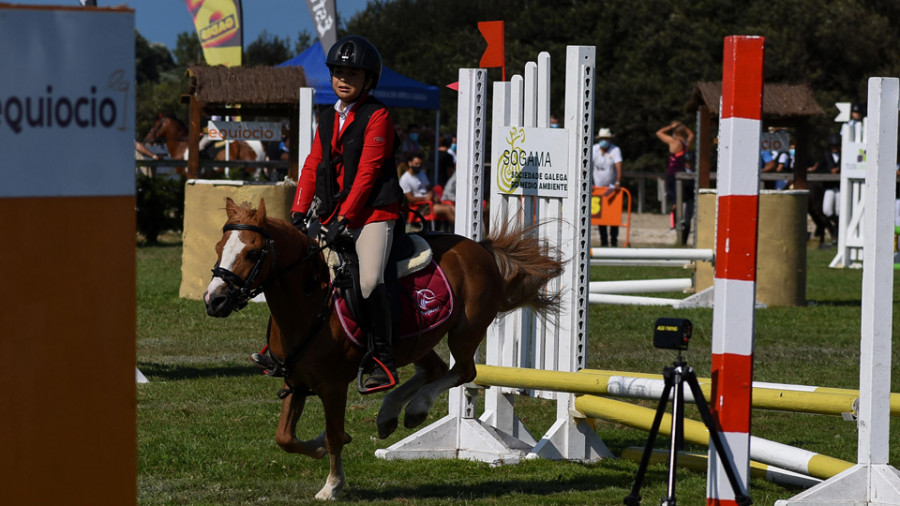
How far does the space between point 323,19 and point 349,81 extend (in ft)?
56.6

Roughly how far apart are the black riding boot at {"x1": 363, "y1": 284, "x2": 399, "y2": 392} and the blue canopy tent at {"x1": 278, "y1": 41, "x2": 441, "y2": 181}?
1765 centimetres

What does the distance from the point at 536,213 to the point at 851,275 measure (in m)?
12.6

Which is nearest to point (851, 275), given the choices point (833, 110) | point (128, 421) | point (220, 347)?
point (220, 347)

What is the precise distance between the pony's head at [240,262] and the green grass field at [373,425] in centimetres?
110

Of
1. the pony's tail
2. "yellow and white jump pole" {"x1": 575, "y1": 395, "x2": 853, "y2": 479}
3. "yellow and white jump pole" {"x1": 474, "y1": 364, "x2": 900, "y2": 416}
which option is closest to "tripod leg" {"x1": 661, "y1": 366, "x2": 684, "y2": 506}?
"yellow and white jump pole" {"x1": 575, "y1": 395, "x2": 853, "y2": 479}

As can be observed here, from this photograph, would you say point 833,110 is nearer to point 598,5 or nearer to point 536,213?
point 598,5

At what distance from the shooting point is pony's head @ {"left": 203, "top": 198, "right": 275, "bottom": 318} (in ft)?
18.6

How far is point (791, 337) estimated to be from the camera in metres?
12.8

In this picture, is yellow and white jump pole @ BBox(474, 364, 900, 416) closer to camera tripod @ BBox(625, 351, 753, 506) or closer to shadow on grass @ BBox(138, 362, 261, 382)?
camera tripod @ BBox(625, 351, 753, 506)

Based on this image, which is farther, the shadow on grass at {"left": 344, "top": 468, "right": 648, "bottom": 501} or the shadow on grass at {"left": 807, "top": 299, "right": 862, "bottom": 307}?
the shadow on grass at {"left": 807, "top": 299, "right": 862, "bottom": 307}

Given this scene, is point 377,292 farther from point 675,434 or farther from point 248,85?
point 248,85

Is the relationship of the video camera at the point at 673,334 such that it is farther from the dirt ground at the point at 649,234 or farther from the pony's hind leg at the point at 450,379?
the dirt ground at the point at 649,234

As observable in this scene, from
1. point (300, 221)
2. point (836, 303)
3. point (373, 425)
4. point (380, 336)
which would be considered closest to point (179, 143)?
point (836, 303)

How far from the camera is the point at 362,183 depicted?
6203 millimetres
